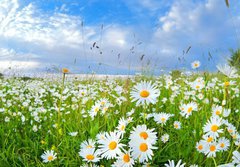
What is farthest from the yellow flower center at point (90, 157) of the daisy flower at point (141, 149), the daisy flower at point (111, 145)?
the daisy flower at point (141, 149)

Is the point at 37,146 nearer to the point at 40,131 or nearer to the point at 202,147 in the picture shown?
the point at 40,131

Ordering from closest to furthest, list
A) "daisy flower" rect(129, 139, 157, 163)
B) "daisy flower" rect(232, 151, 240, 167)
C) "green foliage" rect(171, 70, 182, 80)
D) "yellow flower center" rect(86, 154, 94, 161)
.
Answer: "daisy flower" rect(232, 151, 240, 167) < "daisy flower" rect(129, 139, 157, 163) < "yellow flower center" rect(86, 154, 94, 161) < "green foliage" rect(171, 70, 182, 80)

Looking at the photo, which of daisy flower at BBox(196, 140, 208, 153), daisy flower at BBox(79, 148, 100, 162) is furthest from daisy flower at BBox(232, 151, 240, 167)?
daisy flower at BBox(79, 148, 100, 162)

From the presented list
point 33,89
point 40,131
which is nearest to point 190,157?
point 40,131

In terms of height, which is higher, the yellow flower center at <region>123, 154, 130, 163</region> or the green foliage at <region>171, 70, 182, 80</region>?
the green foliage at <region>171, 70, 182, 80</region>

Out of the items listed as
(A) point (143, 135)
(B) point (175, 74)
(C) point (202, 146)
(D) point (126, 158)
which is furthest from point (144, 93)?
(B) point (175, 74)

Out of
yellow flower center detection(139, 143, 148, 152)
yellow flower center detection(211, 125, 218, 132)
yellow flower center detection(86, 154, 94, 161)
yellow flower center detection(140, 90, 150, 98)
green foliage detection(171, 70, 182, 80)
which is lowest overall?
yellow flower center detection(86, 154, 94, 161)

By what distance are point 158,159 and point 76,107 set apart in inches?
71.2

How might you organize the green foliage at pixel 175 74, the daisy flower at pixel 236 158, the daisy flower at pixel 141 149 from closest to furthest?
1. the daisy flower at pixel 236 158
2. the daisy flower at pixel 141 149
3. the green foliage at pixel 175 74

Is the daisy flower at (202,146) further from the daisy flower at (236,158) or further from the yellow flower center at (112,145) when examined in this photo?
the daisy flower at (236,158)

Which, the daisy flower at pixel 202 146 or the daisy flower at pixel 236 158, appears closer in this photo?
the daisy flower at pixel 236 158

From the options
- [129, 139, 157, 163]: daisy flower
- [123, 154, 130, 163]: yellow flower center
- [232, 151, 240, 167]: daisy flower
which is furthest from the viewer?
[123, 154, 130, 163]: yellow flower center

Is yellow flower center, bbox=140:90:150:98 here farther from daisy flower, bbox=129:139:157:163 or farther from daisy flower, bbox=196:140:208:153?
daisy flower, bbox=196:140:208:153

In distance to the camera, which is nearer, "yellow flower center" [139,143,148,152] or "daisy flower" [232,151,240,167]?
"daisy flower" [232,151,240,167]
